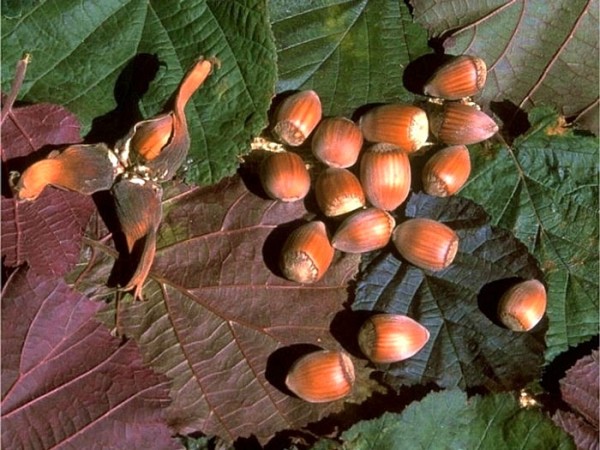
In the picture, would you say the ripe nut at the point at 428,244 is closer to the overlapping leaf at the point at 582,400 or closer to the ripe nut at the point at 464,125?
the ripe nut at the point at 464,125

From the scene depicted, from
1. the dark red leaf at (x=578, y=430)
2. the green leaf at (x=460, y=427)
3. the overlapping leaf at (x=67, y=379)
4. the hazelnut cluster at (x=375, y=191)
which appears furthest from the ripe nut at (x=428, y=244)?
the overlapping leaf at (x=67, y=379)

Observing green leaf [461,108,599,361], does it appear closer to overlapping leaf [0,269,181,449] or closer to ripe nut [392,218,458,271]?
ripe nut [392,218,458,271]

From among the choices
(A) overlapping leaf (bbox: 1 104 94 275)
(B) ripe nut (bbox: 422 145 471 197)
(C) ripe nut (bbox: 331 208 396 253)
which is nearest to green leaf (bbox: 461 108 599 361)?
(B) ripe nut (bbox: 422 145 471 197)

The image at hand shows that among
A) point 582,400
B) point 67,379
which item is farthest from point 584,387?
point 67,379

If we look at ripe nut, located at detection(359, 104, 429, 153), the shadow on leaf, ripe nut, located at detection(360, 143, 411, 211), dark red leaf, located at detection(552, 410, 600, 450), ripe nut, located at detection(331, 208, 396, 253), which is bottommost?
dark red leaf, located at detection(552, 410, 600, 450)

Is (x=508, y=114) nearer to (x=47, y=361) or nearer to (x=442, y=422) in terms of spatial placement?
(x=442, y=422)

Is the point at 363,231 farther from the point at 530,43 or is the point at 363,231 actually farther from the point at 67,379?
the point at 67,379

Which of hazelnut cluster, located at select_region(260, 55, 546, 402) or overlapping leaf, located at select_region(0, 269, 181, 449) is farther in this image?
hazelnut cluster, located at select_region(260, 55, 546, 402)

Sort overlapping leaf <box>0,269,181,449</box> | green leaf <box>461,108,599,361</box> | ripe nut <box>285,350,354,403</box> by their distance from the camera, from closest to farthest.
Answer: overlapping leaf <box>0,269,181,449</box>
ripe nut <box>285,350,354,403</box>
green leaf <box>461,108,599,361</box>
